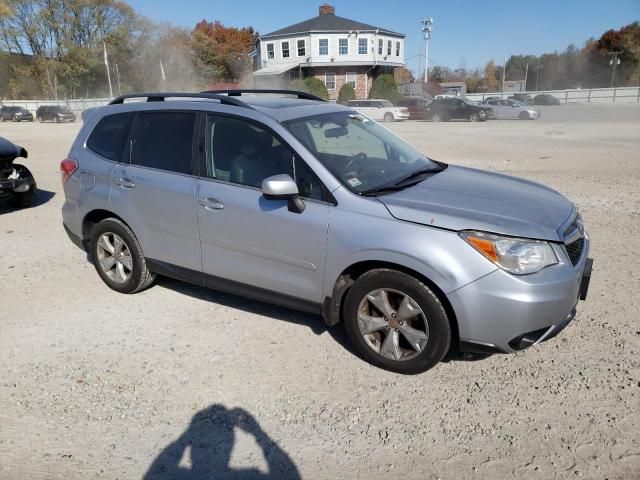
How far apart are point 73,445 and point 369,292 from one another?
1987 mm

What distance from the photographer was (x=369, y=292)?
3422 mm

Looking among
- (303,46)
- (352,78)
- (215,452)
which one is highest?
(303,46)

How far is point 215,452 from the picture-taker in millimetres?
2842

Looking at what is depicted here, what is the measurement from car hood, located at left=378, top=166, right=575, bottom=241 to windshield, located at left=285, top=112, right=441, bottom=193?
268mm

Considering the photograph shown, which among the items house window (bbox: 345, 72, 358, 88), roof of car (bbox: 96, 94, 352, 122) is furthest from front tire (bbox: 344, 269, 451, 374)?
house window (bbox: 345, 72, 358, 88)

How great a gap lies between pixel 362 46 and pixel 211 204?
169 ft

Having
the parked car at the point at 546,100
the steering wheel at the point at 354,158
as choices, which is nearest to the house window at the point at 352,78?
the parked car at the point at 546,100

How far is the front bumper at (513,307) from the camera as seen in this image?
119 inches

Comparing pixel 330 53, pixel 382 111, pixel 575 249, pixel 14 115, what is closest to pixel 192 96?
pixel 575 249

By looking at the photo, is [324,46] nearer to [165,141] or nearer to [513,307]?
[165,141]

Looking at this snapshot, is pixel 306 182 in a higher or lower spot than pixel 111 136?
lower

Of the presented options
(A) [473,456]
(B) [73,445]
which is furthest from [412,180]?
(B) [73,445]

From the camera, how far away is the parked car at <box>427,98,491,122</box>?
31.9 metres

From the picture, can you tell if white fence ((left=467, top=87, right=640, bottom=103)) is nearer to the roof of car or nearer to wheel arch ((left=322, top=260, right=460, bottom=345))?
the roof of car
